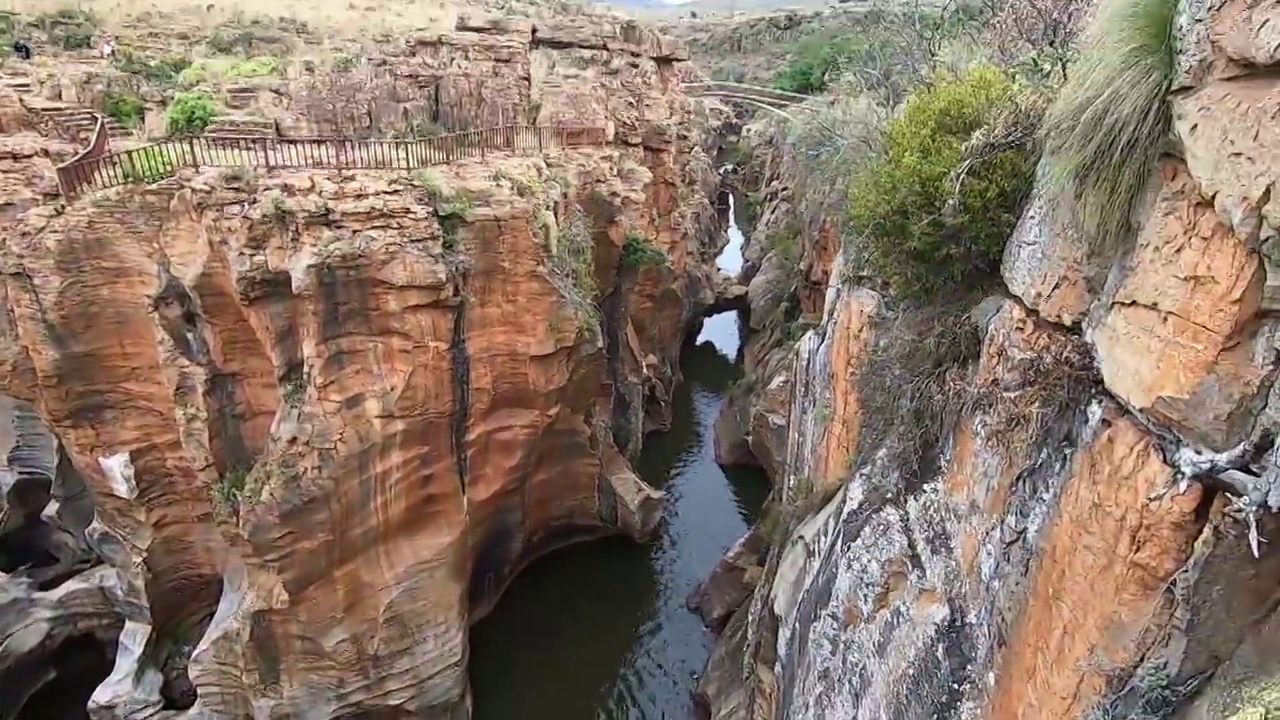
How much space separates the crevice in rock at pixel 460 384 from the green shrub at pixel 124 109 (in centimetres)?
724

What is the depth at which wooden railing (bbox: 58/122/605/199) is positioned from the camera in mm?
10789

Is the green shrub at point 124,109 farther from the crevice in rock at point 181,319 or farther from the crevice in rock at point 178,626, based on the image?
the crevice in rock at point 178,626

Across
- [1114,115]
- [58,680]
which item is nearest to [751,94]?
[58,680]

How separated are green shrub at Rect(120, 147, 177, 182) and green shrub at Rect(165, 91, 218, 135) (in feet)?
4.05

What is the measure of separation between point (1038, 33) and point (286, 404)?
1020cm

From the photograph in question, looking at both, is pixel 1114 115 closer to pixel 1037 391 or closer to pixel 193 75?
pixel 1037 391

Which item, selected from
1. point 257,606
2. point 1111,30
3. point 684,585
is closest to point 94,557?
point 257,606

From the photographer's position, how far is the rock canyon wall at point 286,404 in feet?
33.9

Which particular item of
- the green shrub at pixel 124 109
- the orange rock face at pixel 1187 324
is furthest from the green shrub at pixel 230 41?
the orange rock face at pixel 1187 324

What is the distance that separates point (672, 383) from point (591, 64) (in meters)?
8.76

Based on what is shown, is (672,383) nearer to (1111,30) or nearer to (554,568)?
(554,568)

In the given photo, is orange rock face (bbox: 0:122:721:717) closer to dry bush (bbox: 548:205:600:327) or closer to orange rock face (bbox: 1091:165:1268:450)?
dry bush (bbox: 548:205:600:327)

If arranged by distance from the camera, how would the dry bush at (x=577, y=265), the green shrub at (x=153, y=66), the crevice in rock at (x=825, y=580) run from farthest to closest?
the green shrub at (x=153, y=66) → the dry bush at (x=577, y=265) → the crevice in rock at (x=825, y=580)

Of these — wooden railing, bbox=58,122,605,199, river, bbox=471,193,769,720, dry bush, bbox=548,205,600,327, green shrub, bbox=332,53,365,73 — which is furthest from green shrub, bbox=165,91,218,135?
river, bbox=471,193,769,720
